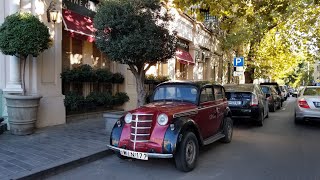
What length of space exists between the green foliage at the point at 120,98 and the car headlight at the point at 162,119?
6839 millimetres

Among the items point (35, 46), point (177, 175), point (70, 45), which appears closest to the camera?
point (177, 175)

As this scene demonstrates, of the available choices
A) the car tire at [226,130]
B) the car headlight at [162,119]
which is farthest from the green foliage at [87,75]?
the car headlight at [162,119]

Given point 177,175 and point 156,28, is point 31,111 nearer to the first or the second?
point 156,28

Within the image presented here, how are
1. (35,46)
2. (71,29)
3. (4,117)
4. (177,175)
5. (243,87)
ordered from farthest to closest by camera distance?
(243,87) → (71,29) → (4,117) → (35,46) → (177,175)

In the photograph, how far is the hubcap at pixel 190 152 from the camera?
611 cm

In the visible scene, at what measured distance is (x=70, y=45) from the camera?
11.4 metres

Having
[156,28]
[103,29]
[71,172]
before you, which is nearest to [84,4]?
[103,29]

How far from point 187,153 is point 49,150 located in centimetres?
307

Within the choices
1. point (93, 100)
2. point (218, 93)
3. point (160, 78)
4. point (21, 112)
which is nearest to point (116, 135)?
point (218, 93)

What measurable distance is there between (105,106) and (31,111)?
4443 millimetres

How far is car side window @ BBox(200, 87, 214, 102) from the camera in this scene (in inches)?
290

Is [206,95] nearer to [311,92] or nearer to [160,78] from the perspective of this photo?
[311,92]

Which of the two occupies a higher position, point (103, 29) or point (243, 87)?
point (103, 29)

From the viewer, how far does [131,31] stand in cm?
867
